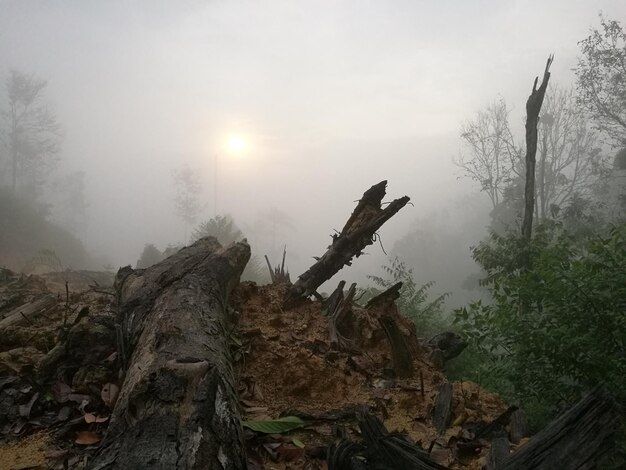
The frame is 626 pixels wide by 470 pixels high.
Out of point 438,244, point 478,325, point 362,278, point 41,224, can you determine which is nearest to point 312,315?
point 478,325

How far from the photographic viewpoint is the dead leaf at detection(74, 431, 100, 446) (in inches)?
93.9

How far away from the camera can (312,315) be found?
16.8 ft

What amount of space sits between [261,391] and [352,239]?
9.59 feet

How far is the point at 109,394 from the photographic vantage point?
9.32ft

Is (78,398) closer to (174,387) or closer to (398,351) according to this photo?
(174,387)

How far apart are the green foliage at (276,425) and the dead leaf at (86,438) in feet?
3.11

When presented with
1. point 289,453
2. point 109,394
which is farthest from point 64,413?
point 289,453

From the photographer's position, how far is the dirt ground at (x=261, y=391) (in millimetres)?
2441

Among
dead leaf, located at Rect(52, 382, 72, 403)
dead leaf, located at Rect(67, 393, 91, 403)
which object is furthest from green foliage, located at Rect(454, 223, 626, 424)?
dead leaf, located at Rect(52, 382, 72, 403)

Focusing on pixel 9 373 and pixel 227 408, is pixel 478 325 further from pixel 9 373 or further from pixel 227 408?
pixel 9 373

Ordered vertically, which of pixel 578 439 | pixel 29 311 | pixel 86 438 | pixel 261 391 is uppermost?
pixel 29 311

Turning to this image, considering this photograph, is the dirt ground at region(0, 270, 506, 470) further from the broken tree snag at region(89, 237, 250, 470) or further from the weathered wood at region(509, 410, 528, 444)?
the broken tree snag at region(89, 237, 250, 470)

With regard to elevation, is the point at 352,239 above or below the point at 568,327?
above

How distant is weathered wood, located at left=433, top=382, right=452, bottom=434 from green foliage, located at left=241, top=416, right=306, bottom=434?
110 centimetres
